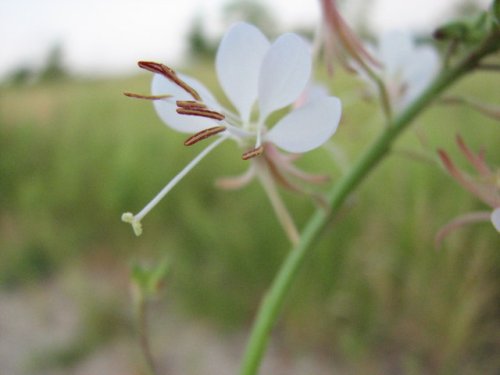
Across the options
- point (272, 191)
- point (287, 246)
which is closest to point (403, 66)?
point (272, 191)

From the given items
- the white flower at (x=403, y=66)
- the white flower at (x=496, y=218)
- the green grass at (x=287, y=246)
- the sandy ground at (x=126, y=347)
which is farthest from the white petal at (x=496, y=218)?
the sandy ground at (x=126, y=347)

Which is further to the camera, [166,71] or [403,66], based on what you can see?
[403,66]

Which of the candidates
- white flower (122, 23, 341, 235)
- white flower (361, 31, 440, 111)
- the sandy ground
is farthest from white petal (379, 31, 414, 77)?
the sandy ground

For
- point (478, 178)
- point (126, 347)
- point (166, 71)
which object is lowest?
point (126, 347)

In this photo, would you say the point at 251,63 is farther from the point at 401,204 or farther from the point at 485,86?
the point at 485,86

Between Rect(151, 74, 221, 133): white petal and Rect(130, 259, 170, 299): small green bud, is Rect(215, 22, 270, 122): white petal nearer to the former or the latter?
Rect(151, 74, 221, 133): white petal

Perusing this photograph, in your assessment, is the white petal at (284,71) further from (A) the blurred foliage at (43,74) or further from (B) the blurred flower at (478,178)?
(A) the blurred foliage at (43,74)

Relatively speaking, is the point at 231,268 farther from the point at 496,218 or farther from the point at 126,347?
the point at 496,218

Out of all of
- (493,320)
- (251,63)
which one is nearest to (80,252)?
(493,320)
